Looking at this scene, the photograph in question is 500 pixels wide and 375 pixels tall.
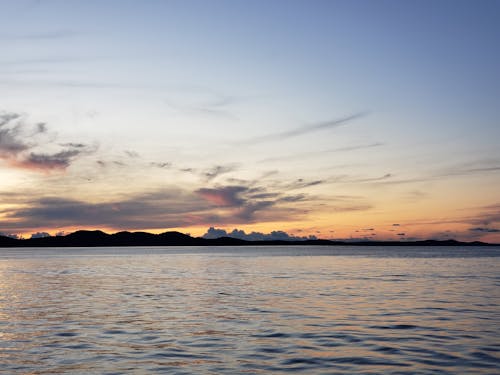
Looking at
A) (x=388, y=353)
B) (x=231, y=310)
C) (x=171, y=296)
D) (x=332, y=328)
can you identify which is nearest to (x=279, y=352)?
(x=388, y=353)

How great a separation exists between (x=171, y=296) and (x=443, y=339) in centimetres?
2499

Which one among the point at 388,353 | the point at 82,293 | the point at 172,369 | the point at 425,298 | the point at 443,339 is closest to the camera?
the point at 172,369

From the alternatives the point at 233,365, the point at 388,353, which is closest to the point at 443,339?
the point at 388,353

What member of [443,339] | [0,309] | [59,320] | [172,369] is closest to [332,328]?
[443,339]

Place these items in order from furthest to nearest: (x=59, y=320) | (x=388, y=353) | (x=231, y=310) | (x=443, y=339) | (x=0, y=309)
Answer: (x=0, y=309) → (x=231, y=310) → (x=59, y=320) → (x=443, y=339) → (x=388, y=353)

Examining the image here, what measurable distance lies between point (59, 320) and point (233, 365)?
51.8 feet

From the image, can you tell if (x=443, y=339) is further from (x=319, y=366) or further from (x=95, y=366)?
(x=95, y=366)

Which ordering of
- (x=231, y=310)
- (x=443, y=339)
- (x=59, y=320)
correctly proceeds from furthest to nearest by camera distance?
(x=231, y=310), (x=59, y=320), (x=443, y=339)

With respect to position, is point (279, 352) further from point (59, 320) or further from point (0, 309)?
point (0, 309)

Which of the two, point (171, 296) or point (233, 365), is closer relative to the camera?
point (233, 365)

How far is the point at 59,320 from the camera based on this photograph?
104ft

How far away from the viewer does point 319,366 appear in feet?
64.9

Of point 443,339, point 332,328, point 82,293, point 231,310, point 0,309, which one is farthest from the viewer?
point 82,293

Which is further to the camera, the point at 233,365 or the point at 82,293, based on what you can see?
the point at 82,293
